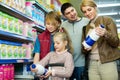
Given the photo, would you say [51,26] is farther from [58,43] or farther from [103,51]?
[103,51]

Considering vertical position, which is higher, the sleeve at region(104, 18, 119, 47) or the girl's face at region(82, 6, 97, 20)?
the girl's face at region(82, 6, 97, 20)

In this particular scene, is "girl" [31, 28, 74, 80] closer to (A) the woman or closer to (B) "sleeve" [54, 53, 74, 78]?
(B) "sleeve" [54, 53, 74, 78]

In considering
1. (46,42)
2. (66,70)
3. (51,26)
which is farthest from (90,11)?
(66,70)

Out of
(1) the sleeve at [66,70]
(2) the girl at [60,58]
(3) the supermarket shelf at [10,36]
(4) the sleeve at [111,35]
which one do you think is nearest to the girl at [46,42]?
(2) the girl at [60,58]

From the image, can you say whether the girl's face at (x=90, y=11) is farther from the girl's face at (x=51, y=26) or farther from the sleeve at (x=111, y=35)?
the girl's face at (x=51, y=26)

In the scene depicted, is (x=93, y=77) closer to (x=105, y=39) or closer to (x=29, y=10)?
(x=105, y=39)

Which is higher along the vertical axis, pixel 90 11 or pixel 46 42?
pixel 90 11

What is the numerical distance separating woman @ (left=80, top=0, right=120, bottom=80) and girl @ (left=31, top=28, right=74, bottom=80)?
0.26 metres

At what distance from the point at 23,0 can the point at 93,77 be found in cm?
174

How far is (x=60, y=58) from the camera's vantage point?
2.48 m

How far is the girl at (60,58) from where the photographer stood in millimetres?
2357

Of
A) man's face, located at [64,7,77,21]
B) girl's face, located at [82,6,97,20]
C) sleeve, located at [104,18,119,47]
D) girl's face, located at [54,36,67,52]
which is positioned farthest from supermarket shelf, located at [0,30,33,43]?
sleeve, located at [104,18,119,47]

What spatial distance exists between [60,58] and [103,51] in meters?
0.52

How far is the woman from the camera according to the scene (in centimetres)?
251
